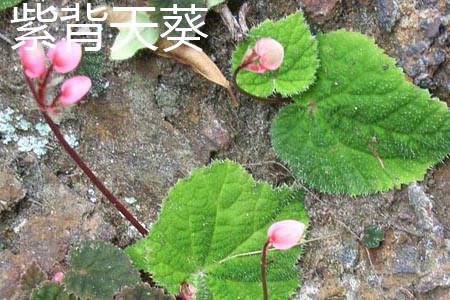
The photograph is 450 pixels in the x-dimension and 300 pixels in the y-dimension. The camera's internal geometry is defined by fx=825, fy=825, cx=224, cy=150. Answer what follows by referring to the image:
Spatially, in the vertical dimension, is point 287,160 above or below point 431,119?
below

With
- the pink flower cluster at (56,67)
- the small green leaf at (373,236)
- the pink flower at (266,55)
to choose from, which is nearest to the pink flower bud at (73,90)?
the pink flower cluster at (56,67)

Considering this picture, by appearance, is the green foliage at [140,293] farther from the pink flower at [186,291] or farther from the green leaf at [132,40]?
the green leaf at [132,40]

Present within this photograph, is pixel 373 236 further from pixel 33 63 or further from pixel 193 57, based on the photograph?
pixel 33 63

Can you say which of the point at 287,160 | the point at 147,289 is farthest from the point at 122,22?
the point at 147,289

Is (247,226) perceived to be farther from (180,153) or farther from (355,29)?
(355,29)

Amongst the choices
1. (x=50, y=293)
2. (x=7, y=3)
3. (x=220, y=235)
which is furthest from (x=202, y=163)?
(x=7, y=3)
